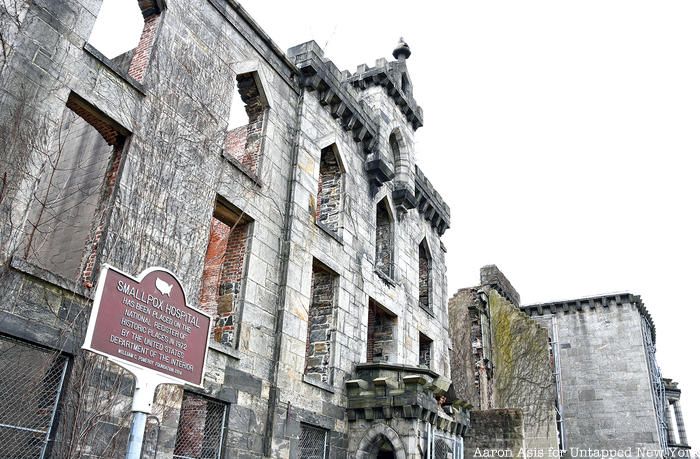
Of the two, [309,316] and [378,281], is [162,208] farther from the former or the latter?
[378,281]

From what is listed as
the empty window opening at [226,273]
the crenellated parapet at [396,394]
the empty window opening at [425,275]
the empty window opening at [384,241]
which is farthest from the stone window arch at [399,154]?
the empty window opening at [226,273]

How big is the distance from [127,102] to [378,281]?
794 cm

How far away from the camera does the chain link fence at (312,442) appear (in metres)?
11.6

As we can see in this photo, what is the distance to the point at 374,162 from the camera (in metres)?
15.8

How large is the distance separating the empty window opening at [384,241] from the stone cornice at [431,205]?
176cm

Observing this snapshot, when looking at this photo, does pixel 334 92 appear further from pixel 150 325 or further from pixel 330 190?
pixel 150 325

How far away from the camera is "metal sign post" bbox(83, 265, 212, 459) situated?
5004 mm

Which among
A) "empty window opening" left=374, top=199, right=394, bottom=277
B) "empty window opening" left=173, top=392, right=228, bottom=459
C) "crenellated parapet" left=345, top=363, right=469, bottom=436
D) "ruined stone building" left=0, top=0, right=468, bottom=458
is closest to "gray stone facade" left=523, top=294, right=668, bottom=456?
"ruined stone building" left=0, top=0, right=468, bottom=458

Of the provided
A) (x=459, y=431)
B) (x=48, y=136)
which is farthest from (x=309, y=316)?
(x=48, y=136)

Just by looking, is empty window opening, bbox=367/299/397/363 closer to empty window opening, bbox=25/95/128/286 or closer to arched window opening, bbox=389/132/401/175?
arched window opening, bbox=389/132/401/175

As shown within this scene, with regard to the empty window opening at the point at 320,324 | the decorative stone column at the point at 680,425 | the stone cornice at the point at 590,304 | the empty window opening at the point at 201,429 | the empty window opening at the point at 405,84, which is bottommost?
the empty window opening at the point at 201,429

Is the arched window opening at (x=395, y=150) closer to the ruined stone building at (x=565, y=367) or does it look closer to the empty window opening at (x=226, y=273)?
the empty window opening at (x=226, y=273)

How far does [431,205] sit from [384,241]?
3.01 meters

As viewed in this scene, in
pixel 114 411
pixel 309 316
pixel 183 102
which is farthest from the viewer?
pixel 309 316
